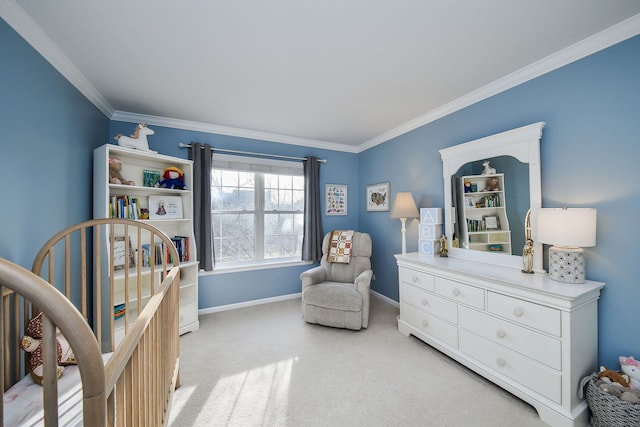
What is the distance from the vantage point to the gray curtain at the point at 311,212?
11.8 feet

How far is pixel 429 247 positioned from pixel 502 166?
38.8 inches

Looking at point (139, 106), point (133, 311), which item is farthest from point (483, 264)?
point (139, 106)

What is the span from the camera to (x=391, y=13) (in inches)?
56.1

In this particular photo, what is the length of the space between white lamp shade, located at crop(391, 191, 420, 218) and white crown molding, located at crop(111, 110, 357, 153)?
1.47 metres

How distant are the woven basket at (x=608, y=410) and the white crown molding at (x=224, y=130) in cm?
340

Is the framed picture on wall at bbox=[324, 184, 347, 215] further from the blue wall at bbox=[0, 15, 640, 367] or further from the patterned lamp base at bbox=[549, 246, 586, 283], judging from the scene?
the patterned lamp base at bbox=[549, 246, 586, 283]

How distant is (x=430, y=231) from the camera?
264 centimetres

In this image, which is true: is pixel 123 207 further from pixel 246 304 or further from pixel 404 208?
pixel 404 208

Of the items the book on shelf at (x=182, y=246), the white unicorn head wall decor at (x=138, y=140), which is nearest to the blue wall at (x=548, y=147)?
the white unicorn head wall decor at (x=138, y=140)

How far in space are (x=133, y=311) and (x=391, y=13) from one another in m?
3.29

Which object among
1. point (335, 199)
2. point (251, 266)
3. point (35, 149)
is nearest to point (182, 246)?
point (251, 266)

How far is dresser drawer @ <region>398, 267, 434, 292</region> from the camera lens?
7.48 feet

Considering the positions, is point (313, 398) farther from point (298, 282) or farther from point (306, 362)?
point (298, 282)

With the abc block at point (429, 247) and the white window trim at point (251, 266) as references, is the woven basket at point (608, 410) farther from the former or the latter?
the white window trim at point (251, 266)
